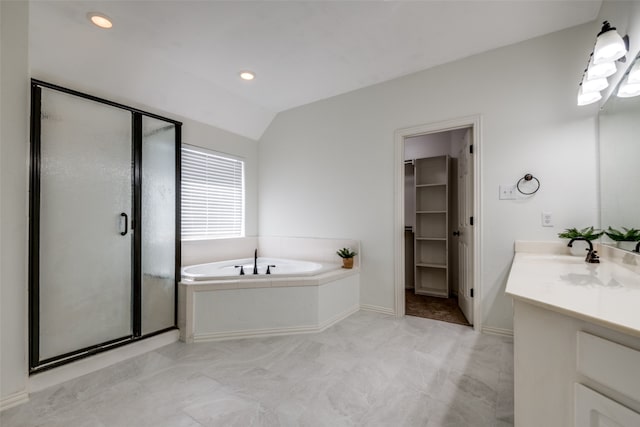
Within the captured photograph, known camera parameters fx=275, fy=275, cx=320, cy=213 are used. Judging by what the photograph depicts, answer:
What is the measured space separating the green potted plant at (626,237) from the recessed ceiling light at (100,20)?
358 centimetres

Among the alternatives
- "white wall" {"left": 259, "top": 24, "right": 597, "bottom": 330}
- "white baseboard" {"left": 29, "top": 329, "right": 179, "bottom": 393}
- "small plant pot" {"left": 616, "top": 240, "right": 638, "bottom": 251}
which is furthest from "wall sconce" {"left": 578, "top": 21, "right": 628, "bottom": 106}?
"white baseboard" {"left": 29, "top": 329, "right": 179, "bottom": 393}

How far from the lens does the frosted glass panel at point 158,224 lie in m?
2.33

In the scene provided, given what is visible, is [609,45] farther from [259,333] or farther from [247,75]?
[259,333]

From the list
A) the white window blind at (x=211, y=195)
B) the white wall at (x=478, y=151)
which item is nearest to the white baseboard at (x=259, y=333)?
the white wall at (x=478, y=151)

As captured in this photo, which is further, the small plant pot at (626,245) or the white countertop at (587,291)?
the small plant pot at (626,245)

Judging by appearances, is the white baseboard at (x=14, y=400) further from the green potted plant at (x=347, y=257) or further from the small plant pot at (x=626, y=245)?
the small plant pot at (x=626, y=245)

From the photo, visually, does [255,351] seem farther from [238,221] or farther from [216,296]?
[238,221]

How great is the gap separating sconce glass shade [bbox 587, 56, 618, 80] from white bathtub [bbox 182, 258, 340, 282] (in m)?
2.48

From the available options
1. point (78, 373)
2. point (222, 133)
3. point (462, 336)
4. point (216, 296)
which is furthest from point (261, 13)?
point (462, 336)

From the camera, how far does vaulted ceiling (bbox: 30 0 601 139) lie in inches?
75.8

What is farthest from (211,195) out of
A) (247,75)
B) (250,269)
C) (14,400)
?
(14,400)

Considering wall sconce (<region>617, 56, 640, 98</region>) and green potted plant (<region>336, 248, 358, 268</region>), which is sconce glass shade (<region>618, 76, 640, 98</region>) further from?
green potted plant (<region>336, 248, 358, 268</region>)

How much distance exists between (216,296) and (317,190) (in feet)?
5.71

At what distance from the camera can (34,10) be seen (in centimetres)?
178
